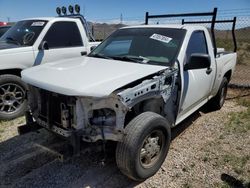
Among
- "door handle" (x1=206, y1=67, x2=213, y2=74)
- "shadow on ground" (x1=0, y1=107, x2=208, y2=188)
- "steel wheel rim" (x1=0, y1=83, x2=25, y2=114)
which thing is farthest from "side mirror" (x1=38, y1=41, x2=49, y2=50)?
"door handle" (x1=206, y1=67, x2=213, y2=74)

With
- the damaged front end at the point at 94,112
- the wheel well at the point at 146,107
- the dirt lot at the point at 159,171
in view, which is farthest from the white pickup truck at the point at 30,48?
the wheel well at the point at 146,107

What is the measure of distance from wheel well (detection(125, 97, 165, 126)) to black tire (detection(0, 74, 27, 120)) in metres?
2.60

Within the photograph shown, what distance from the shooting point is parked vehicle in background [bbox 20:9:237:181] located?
325 centimetres

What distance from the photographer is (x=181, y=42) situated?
438cm

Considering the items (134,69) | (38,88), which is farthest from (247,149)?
(38,88)

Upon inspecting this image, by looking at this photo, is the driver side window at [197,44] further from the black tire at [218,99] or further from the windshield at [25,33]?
the windshield at [25,33]

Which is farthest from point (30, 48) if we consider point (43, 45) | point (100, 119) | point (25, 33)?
point (100, 119)

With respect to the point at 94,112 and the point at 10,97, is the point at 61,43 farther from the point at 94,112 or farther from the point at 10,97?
the point at 94,112

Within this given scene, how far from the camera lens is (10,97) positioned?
18.8 feet

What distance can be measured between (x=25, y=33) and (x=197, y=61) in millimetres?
3855

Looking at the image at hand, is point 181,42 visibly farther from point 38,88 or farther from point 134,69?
point 38,88

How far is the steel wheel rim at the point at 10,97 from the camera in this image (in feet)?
18.5

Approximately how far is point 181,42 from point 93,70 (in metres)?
1.46

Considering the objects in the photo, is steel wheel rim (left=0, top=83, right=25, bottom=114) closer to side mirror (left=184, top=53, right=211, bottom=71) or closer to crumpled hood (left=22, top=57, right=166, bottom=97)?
crumpled hood (left=22, top=57, right=166, bottom=97)
